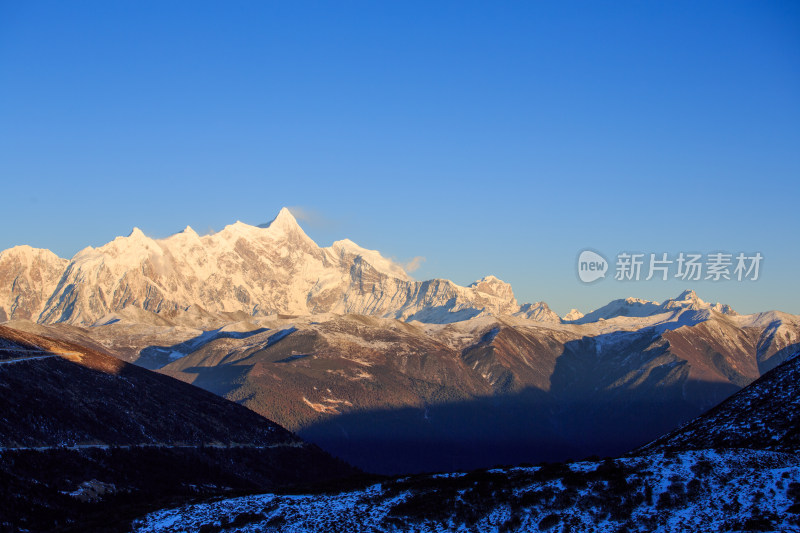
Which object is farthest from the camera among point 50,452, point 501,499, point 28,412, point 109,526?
point 28,412

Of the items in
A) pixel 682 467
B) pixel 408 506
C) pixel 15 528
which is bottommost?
pixel 15 528

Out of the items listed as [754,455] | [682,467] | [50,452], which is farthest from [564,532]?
[50,452]

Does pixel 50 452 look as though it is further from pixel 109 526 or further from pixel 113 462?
pixel 109 526

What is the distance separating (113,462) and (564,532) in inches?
4961

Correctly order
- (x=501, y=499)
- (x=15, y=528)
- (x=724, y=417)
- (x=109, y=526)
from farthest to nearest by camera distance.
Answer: (x=724, y=417)
(x=15, y=528)
(x=109, y=526)
(x=501, y=499)

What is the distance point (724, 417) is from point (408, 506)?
81.1 m

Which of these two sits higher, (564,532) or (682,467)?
(682,467)

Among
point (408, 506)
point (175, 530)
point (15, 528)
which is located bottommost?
point (15, 528)

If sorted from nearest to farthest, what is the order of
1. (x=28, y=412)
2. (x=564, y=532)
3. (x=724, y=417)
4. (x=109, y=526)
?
(x=564, y=532) → (x=109, y=526) → (x=724, y=417) → (x=28, y=412)

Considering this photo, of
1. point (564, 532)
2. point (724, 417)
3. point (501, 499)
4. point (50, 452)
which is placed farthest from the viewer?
point (50, 452)


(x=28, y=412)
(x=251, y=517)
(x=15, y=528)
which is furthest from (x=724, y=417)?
(x=28, y=412)

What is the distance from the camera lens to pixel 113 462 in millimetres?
183625

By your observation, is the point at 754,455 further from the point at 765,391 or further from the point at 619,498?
the point at 765,391

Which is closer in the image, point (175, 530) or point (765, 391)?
point (175, 530)
